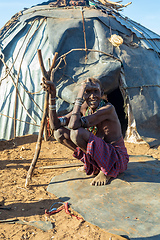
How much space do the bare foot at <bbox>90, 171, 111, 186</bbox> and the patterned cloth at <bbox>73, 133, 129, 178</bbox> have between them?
6 cm

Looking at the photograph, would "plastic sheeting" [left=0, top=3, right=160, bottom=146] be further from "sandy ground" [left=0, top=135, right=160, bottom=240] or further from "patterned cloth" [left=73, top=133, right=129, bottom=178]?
"patterned cloth" [left=73, top=133, right=129, bottom=178]

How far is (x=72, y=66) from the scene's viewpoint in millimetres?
4875

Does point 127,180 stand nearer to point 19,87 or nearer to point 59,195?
point 59,195

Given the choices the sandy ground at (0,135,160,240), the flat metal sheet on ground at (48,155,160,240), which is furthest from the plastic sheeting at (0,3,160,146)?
the flat metal sheet on ground at (48,155,160,240)

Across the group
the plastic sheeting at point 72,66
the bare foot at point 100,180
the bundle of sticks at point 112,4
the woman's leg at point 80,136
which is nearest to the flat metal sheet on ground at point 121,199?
the bare foot at point 100,180

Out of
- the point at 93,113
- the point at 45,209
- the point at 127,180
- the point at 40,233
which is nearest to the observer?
the point at 40,233

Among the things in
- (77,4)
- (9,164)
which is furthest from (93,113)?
(77,4)

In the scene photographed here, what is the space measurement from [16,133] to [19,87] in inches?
37.0

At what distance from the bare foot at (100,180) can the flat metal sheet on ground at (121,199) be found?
0.16 feet

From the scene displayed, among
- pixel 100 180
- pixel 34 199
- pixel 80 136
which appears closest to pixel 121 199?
pixel 100 180

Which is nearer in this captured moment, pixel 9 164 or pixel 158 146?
pixel 9 164

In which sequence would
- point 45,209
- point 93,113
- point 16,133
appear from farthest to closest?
1. point 16,133
2. point 93,113
3. point 45,209

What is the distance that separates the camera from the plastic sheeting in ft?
15.8

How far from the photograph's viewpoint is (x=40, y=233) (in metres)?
2.03
